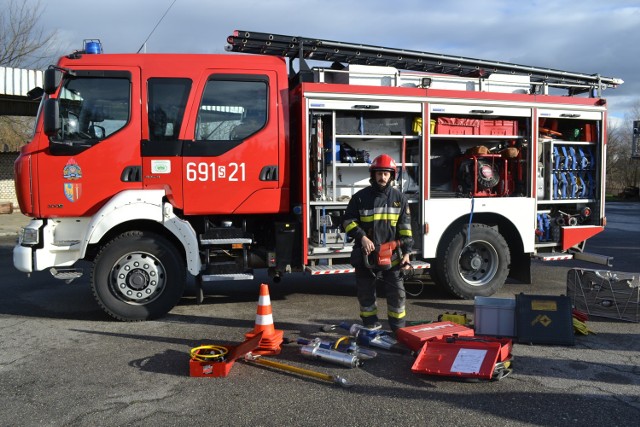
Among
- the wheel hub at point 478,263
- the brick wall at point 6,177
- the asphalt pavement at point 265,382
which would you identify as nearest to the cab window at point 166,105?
the asphalt pavement at point 265,382

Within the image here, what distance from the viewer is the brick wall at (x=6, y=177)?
68.6ft

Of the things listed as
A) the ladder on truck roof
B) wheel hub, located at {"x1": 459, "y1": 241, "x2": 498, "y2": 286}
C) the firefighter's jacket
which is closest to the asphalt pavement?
wheel hub, located at {"x1": 459, "y1": 241, "x2": 498, "y2": 286}

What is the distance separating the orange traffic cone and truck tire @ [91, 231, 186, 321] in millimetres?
1378

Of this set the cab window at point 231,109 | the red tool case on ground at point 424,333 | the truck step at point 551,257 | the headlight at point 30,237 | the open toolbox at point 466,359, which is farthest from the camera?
the truck step at point 551,257

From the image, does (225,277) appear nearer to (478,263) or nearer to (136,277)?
(136,277)

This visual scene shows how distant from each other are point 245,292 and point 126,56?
3.51m

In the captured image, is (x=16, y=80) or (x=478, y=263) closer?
(x=478, y=263)

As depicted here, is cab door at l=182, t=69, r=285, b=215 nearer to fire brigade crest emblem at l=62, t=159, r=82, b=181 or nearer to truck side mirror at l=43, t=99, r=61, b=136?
fire brigade crest emblem at l=62, t=159, r=82, b=181

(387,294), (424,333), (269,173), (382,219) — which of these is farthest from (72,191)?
(424,333)

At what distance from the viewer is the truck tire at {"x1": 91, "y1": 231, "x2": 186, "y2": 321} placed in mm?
5910

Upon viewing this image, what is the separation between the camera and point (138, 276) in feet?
19.6

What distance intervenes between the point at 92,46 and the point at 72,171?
1.54 metres

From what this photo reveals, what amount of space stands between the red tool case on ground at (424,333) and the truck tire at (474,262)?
6.09ft

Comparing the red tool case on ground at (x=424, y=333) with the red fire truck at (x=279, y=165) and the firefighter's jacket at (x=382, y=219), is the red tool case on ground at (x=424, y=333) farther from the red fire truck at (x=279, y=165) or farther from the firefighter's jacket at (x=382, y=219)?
the red fire truck at (x=279, y=165)
